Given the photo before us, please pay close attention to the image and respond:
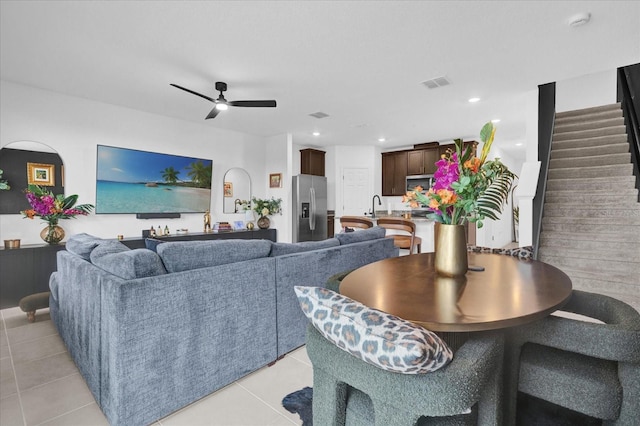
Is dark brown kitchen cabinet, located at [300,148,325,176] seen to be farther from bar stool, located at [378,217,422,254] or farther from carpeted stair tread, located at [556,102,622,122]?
carpeted stair tread, located at [556,102,622,122]

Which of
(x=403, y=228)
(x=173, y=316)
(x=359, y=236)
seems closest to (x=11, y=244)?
(x=173, y=316)

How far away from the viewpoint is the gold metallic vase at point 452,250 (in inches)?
55.0

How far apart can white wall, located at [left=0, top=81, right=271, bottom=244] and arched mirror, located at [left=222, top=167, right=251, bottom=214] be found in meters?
0.12

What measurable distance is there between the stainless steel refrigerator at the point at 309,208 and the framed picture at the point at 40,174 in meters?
3.86

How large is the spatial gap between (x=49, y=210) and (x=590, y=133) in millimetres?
7538

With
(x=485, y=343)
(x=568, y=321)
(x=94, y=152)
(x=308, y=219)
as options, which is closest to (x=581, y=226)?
(x=568, y=321)

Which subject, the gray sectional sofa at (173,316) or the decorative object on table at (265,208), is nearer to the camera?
the gray sectional sofa at (173,316)

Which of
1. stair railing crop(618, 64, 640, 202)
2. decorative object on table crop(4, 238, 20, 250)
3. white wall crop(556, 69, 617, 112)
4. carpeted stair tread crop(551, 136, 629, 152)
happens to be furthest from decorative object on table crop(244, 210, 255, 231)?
stair railing crop(618, 64, 640, 202)

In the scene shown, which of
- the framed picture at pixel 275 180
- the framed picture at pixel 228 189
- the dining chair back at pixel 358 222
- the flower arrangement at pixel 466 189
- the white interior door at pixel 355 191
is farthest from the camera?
the white interior door at pixel 355 191

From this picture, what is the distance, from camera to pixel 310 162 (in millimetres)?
7359

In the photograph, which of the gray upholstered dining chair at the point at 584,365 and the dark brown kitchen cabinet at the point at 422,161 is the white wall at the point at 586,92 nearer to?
the dark brown kitchen cabinet at the point at 422,161

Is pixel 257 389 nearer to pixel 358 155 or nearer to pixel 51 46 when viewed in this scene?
pixel 51 46

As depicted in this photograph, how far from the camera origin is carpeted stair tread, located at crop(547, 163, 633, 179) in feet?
13.0

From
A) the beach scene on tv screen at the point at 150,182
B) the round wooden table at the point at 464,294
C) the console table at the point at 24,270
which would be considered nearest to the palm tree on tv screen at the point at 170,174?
the beach scene on tv screen at the point at 150,182
